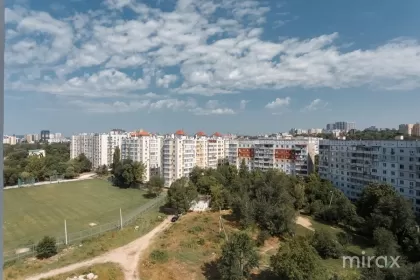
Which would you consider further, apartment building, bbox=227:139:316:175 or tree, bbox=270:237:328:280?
apartment building, bbox=227:139:316:175

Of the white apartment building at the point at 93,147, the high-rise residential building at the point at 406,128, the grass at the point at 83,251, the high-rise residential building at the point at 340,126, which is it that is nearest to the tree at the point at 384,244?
the grass at the point at 83,251

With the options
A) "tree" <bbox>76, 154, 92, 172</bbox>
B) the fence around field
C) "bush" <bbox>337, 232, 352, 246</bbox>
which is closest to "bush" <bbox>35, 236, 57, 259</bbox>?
the fence around field

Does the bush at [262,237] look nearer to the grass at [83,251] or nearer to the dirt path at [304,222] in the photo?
the dirt path at [304,222]

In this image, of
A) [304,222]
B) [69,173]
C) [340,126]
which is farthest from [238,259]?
[340,126]

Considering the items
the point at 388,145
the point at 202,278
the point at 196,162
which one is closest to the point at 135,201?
the point at 196,162

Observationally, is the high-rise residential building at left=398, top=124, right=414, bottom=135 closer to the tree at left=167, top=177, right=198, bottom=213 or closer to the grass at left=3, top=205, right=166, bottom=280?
the tree at left=167, top=177, right=198, bottom=213

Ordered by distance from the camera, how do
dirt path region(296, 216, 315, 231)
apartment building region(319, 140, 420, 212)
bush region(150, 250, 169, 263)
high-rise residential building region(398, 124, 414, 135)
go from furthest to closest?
high-rise residential building region(398, 124, 414, 135), apartment building region(319, 140, 420, 212), dirt path region(296, 216, 315, 231), bush region(150, 250, 169, 263)

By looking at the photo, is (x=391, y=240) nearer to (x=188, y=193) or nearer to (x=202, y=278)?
(x=202, y=278)

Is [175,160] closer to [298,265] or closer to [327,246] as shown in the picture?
[327,246]
